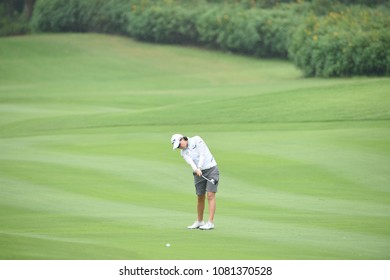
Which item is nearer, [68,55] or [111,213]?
[111,213]

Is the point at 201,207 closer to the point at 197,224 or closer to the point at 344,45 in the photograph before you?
the point at 197,224

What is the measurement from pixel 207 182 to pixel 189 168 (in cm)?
883

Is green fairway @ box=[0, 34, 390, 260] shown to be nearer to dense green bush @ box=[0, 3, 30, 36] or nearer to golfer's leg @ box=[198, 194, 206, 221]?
golfer's leg @ box=[198, 194, 206, 221]

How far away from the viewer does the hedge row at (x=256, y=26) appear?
44.9 m

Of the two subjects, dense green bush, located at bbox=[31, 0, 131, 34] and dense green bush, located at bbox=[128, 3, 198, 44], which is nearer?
dense green bush, located at bbox=[128, 3, 198, 44]

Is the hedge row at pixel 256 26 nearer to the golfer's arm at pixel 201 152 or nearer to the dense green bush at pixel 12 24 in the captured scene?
the dense green bush at pixel 12 24

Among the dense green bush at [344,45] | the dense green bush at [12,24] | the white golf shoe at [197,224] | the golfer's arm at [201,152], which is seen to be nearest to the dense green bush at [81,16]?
the dense green bush at [12,24]

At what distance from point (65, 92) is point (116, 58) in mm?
9375

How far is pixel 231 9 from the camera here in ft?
203

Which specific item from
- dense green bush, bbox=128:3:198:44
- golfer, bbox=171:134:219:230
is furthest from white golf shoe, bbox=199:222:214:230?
dense green bush, bbox=128:3:198:44

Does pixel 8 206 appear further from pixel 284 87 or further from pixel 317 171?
pixel 284 87

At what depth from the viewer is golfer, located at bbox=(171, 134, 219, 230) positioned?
55.4ft
